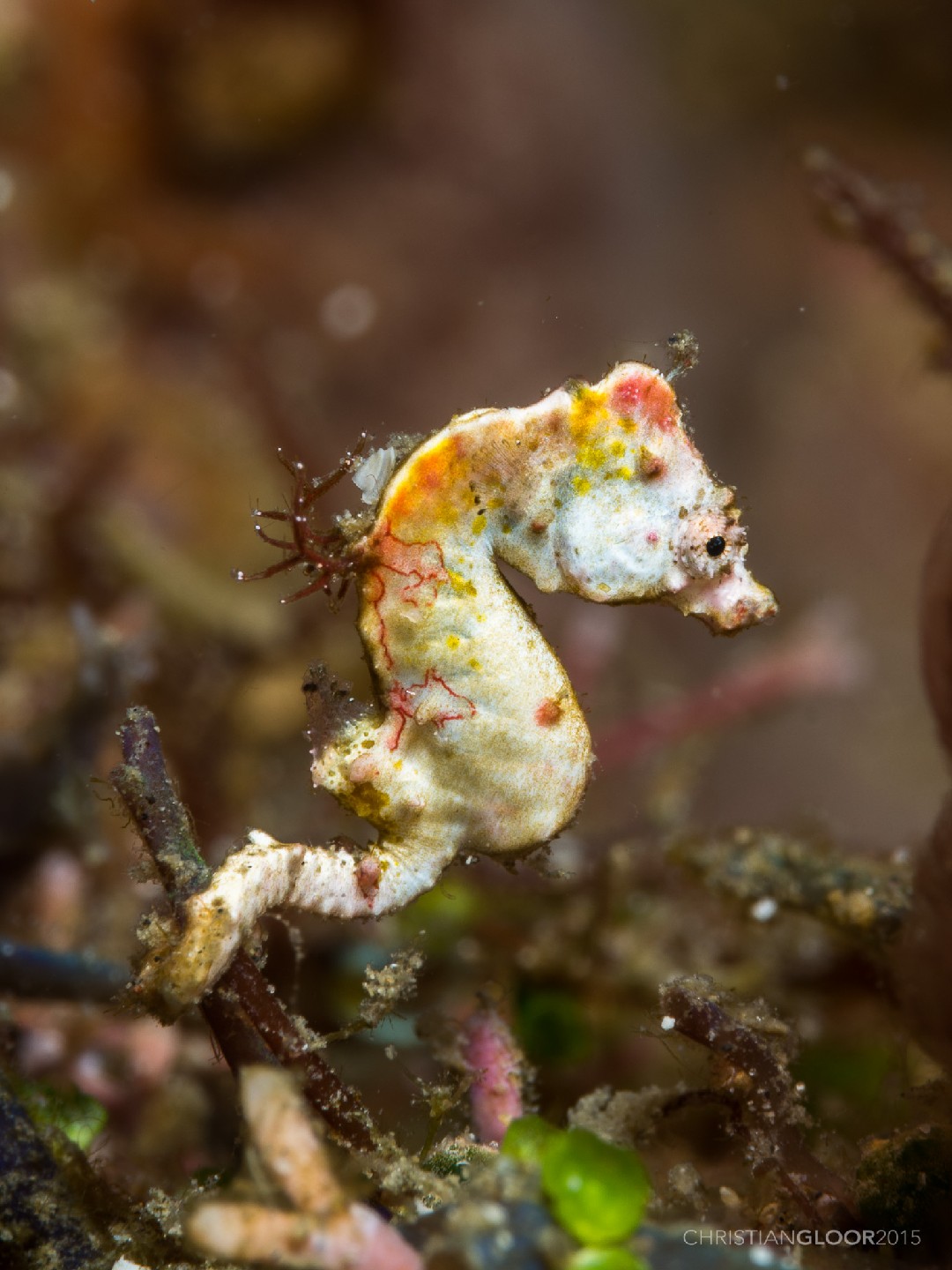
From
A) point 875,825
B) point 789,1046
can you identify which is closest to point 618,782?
point 875,825

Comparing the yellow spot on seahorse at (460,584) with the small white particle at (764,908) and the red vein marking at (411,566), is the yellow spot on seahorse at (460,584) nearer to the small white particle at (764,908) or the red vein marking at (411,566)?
the red vein marking at (411,566)

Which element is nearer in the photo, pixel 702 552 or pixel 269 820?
pixel 702 552

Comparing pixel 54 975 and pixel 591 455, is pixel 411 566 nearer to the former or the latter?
pixel 591 455

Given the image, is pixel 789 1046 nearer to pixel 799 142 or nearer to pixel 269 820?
pixel 269 820

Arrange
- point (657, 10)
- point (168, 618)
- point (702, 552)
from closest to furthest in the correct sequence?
point (702, 552) → point (168, 618) → point (657, 10)

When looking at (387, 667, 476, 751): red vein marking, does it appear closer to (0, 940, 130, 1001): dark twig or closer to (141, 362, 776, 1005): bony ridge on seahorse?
(141, 362, 776, 1005): bony ridge on seahorse

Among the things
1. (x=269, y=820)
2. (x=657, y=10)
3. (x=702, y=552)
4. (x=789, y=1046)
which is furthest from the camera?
(x=657, y=10)

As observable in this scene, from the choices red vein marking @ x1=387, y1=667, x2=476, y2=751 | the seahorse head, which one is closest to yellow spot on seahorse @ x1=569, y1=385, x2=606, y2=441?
the seahorse head

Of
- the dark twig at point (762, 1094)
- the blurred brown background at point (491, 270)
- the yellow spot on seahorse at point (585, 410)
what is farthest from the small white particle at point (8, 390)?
the dark twig at point (762, 1094)
